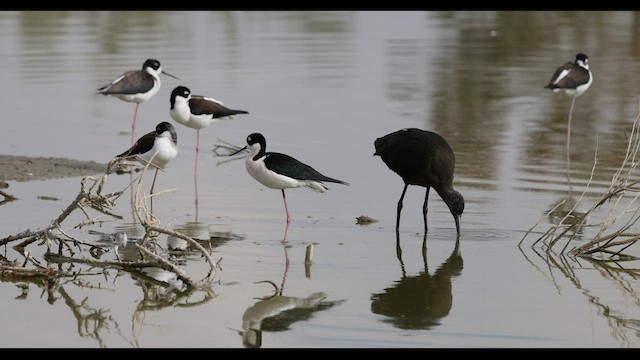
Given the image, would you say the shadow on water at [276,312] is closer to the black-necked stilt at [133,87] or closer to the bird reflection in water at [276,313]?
the bird reflection in water at [276,313]

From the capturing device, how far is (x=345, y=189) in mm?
12695

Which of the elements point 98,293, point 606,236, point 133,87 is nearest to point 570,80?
point 133,87

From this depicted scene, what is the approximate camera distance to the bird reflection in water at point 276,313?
7772mm

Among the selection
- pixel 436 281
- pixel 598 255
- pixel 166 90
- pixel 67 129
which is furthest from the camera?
pixel 166 90

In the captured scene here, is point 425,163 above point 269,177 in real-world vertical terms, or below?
above

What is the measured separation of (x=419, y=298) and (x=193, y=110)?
6.00 metres

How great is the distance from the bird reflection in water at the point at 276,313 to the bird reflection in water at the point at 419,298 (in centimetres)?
38

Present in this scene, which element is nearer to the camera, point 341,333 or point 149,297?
point 341,333

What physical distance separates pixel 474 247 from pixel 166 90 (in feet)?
38.1

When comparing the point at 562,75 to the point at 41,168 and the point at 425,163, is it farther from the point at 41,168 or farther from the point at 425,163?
the point at 41,168

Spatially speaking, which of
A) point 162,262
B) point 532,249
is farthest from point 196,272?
point 532,249

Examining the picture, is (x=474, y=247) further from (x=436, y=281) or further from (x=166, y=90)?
(x=166, y=90)

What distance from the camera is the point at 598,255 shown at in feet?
32.6
